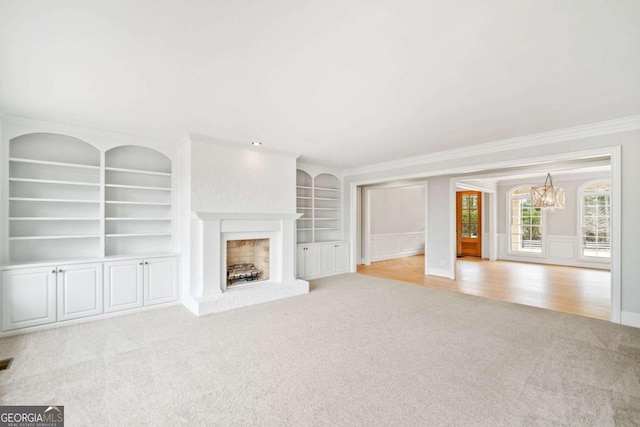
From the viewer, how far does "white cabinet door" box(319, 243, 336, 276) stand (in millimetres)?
6504

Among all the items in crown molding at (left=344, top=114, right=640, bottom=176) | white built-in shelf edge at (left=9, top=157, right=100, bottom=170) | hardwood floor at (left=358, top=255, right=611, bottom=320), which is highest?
crown molding at (left=344, top=114, right=640, bottom=176)

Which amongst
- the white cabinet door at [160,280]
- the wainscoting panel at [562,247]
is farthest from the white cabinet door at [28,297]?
the wainscoting panel at [562,247]

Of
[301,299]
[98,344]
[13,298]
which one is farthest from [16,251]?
[301,299]

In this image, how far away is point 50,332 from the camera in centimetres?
340

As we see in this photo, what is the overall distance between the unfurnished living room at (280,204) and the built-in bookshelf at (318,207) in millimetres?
627

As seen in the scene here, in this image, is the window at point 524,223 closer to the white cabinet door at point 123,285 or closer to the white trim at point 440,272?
the white trim at point 440,272

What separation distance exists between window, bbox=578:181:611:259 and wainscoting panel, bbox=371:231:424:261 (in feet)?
14.7

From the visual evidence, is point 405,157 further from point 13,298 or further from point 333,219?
point 13,298

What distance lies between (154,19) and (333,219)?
5809 millimetres

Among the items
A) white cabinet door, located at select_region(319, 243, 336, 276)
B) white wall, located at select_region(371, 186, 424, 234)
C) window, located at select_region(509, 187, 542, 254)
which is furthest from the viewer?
white wall, located at select_region(371, 186, 424, 234)

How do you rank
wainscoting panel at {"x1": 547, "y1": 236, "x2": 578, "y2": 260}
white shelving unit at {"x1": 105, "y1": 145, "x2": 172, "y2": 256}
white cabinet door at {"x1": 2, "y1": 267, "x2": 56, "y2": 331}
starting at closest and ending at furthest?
white cabinet door at {"x1": 2, "y1": 267, "x2": 56, "y2": 331}
white shelving unit at {"x1": 105, "y1": 145, "x2": 172, "y2": 256}
wainscoting panel at {"x1": 547, "y1": 236, "x2": 578, "y2": 260}

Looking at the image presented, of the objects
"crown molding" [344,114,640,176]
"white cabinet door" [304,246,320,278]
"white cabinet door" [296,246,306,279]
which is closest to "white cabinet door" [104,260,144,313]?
"white cabinet door" [296,246,306,279]

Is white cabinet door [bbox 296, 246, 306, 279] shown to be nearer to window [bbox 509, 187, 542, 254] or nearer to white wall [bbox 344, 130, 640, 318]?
white wall [bbox 344, 130, 640, 318]

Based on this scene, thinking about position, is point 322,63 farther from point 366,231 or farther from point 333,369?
point 366,231
